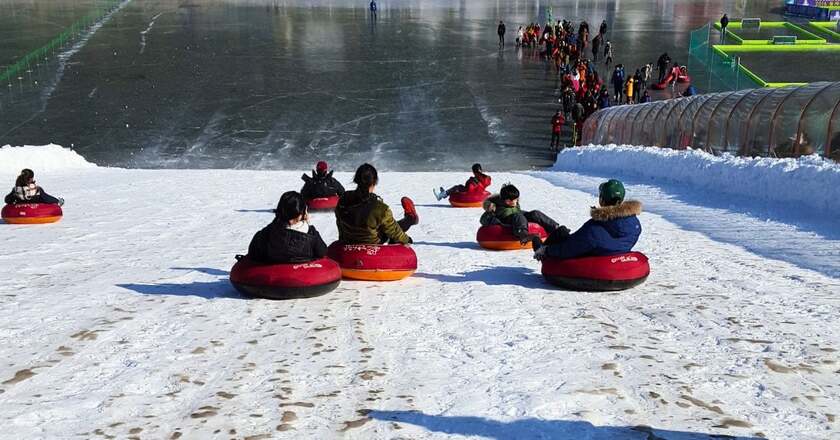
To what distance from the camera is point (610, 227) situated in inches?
276

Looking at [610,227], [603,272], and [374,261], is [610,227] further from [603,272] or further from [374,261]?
[374,261]

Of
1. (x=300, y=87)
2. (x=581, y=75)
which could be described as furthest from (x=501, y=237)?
(x=300, y=87)

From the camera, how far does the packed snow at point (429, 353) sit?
4355 millimetres

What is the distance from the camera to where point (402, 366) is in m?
5.23

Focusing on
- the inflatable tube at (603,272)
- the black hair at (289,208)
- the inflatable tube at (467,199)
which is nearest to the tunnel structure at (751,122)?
the inflatable tube at (467,199)

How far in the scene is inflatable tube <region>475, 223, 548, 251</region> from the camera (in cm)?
968

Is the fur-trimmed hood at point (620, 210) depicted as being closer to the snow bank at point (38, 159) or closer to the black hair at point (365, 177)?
the black hair at point (365, 177)

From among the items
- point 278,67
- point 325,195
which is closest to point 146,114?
point 278,67

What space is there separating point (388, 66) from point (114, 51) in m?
15.4

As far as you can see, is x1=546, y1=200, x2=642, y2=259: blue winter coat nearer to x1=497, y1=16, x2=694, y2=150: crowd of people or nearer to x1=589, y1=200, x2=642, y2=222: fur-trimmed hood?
x1=589, y1=200, x2=642, y2=222: fur-trimmed hood

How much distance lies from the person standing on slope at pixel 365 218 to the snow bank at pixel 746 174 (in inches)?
233

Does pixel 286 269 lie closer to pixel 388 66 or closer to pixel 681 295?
pixel 681 295

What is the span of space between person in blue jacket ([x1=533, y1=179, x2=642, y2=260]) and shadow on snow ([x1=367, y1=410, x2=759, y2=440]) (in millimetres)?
2923

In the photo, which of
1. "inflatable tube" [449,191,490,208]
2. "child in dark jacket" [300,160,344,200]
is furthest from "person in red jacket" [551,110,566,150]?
"child in dark jacket" [300,160,344,200]
